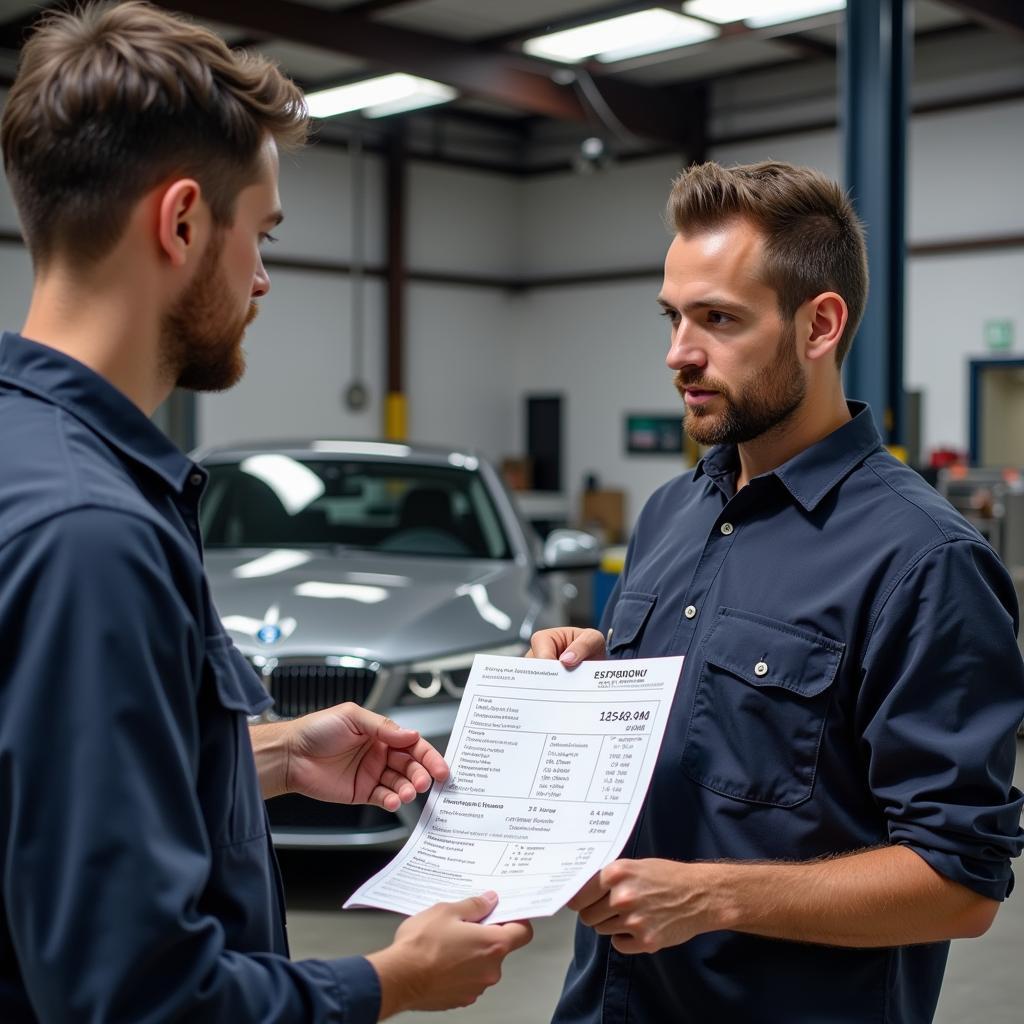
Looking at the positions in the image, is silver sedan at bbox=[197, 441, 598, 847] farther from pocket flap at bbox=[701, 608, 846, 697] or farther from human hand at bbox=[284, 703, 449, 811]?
pocket flap at bbox=[701, 608, 846, 697]

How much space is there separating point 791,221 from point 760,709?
2.16 ft

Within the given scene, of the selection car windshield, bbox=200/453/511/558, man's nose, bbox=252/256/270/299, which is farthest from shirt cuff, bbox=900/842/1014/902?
car windshield, bbox=200/453/511/558

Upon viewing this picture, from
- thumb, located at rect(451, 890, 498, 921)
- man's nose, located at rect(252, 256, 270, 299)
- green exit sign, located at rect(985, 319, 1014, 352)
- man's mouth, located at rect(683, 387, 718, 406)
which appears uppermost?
green exit sign, located at rect(985, 319, 1014, 352)

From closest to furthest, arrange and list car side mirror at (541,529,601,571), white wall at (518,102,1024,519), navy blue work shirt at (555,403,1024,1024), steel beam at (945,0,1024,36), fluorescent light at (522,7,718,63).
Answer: navy blue work shirt at (555,403,1024,1024), car side mirror at (541,529,601,571), steel beam at (945,0,1024,36), fluorescent light at (522,7,718,63), white wall at (518,102,1024,519)

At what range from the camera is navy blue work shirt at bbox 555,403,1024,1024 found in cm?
148

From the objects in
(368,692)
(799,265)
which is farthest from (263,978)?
(368,692)

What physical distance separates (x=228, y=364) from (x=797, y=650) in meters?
0.79

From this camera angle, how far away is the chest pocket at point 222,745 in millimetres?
1123

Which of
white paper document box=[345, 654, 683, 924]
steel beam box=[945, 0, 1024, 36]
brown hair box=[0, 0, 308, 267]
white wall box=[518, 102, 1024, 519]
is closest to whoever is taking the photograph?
brown hair box=[0, 0, 308, 267]

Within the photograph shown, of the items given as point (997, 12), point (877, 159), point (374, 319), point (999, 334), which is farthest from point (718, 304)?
point (374, 319)

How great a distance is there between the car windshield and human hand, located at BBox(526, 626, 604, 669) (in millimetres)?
3222

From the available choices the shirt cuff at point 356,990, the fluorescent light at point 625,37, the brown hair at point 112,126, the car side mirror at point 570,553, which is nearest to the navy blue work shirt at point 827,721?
the shirt cuff at point 356,990

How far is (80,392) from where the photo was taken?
3.58ft

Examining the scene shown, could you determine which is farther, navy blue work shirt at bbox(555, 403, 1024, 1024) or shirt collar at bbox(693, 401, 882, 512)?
shirt collar at bbox(693, 401, 882, 512)
